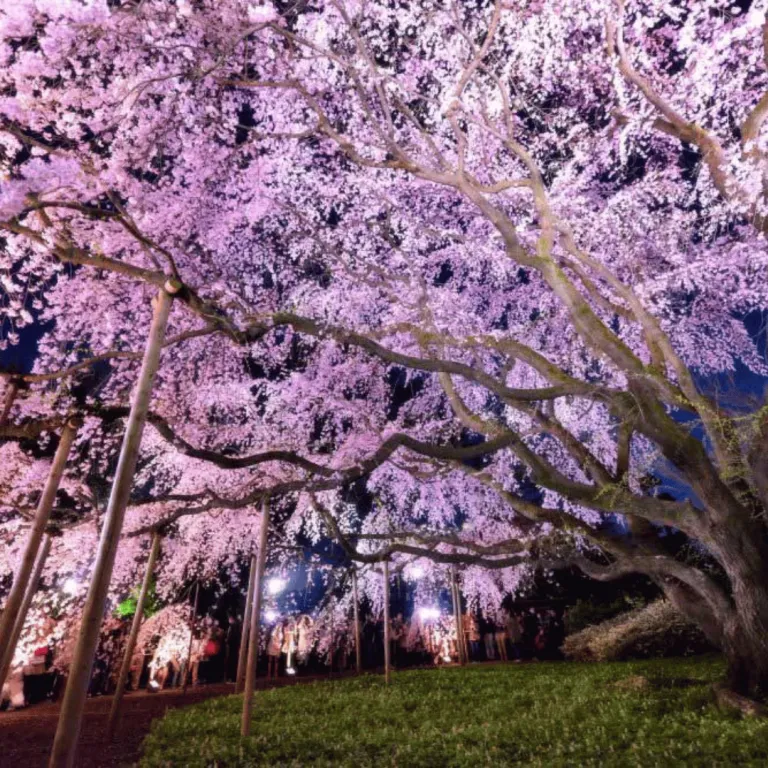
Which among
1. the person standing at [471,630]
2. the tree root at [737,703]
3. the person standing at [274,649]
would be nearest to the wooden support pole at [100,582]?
the tree root at [737,703]

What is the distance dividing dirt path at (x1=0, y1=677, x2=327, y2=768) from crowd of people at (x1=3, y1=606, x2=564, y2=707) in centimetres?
204

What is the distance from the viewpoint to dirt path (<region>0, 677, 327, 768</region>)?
7.21 metres

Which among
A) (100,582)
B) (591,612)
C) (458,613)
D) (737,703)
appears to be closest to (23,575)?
(100,582)

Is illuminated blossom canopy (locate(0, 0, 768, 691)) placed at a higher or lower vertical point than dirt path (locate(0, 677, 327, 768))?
higher

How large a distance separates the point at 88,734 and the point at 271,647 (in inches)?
578

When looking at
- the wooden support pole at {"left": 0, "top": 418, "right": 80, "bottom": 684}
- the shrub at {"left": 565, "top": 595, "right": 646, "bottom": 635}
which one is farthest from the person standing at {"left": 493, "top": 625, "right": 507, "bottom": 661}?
the wooden support pole at {"left": 0, "top": 418, "right": 80, "bottom": 684}

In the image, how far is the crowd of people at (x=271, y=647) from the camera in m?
16.7

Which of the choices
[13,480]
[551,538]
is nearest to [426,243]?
[551,538]

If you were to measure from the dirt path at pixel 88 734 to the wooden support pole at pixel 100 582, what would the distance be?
3327 millimetres

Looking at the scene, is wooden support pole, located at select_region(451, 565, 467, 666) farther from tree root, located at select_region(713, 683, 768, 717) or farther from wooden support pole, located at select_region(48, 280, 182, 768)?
wooden support pole, located at select_region(48, 280, 182, 768)

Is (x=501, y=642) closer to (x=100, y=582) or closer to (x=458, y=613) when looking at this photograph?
(x=458, y=613)

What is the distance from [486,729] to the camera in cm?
696

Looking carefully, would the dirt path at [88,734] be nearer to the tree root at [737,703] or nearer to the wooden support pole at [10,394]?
the wooden support pole at [10,394]

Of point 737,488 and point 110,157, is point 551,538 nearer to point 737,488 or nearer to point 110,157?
point 737,488
